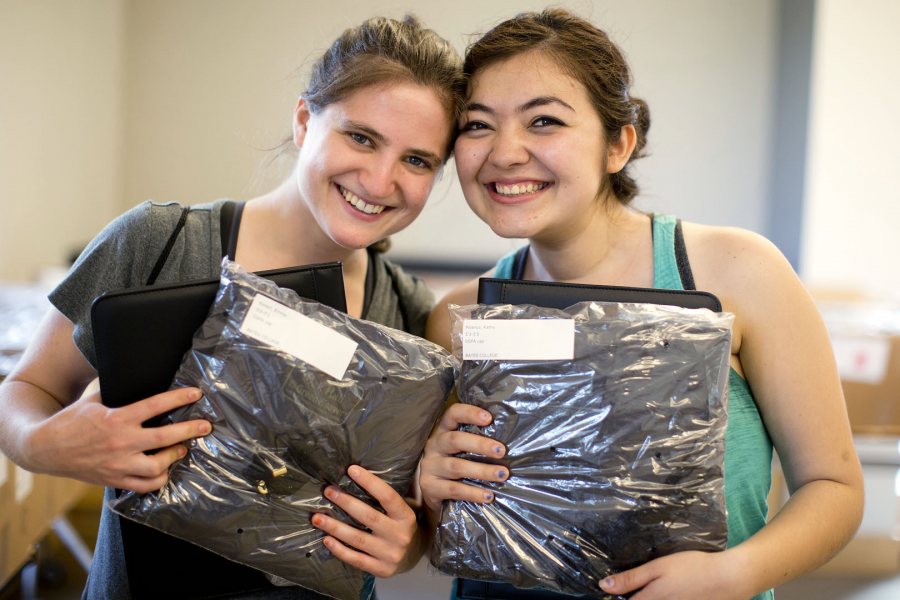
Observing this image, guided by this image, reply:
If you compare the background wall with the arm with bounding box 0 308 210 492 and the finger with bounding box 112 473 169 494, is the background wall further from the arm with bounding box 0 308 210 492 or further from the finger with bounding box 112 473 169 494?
the finger with bounding box 112 473 169 494

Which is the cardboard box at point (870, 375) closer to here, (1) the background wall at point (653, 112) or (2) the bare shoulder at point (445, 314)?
(1) the background wall at point (653, 112)

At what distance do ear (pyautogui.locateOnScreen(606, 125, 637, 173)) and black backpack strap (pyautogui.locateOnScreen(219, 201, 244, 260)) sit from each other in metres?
0.65

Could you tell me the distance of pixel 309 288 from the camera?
3.61 ft

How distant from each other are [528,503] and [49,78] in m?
3.07

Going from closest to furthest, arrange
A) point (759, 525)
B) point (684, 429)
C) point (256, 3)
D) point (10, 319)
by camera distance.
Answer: point (684, 429) < point (759, 525) < point (10, 319) < point (256, 3)

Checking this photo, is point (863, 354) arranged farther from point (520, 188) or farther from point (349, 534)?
point (349, 534)

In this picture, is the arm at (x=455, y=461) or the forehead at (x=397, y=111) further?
the forehead at (x=397, y=111)

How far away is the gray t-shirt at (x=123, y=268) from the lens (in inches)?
47.1

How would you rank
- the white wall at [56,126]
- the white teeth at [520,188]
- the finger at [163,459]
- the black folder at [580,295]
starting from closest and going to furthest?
the finger at [163,459], the black folder at [580,295], the white teeth at [520,188], the white wall at [56,126]

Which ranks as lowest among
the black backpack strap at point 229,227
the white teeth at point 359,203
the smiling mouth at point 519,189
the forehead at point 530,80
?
the black backpack strap at point 229,227

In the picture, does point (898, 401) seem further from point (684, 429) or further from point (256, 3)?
point (256, 3)

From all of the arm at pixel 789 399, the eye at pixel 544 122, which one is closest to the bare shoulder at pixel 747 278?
the arm at pixel 789 399

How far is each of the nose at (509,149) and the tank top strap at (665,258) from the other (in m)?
0.27

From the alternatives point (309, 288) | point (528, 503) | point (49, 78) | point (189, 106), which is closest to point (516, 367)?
point (528, 503)
